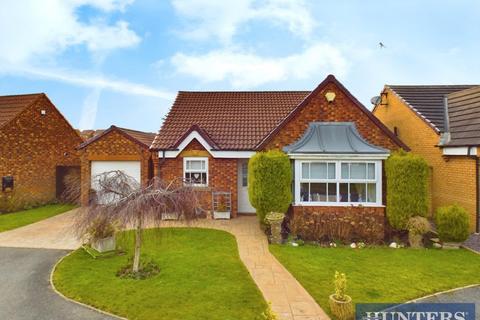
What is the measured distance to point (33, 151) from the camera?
18250mm

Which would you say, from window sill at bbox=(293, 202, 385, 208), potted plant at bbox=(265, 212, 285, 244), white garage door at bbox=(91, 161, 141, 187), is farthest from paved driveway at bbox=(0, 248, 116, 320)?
window sill at bbox=(293, 202, 385, 208)

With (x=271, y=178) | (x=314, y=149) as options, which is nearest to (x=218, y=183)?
(x=271, y=178)

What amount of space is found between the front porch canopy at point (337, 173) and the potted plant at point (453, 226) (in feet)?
6.76

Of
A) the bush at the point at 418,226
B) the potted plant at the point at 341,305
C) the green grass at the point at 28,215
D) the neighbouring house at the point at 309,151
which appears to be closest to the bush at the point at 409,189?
the bush at the point at 418,226

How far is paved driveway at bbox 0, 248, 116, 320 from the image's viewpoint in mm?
5762

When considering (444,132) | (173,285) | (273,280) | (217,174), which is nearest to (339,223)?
(273,280)

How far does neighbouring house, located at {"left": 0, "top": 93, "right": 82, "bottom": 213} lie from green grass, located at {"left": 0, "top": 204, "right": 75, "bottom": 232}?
0.84 m

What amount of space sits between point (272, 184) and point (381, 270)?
15.2 feet

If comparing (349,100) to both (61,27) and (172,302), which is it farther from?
(61,27)

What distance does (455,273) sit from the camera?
782cm

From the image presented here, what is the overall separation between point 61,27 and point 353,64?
16.3 meters

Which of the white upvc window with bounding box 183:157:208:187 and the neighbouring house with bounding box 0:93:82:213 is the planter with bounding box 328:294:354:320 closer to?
the white upvc window with bounding box 183:157:208:187

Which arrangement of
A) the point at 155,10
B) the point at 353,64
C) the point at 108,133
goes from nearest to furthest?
the point at 155,10
the point at 108,133
the point at 353,64

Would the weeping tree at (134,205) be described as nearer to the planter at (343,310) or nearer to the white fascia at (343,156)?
the planter at (343,310)
